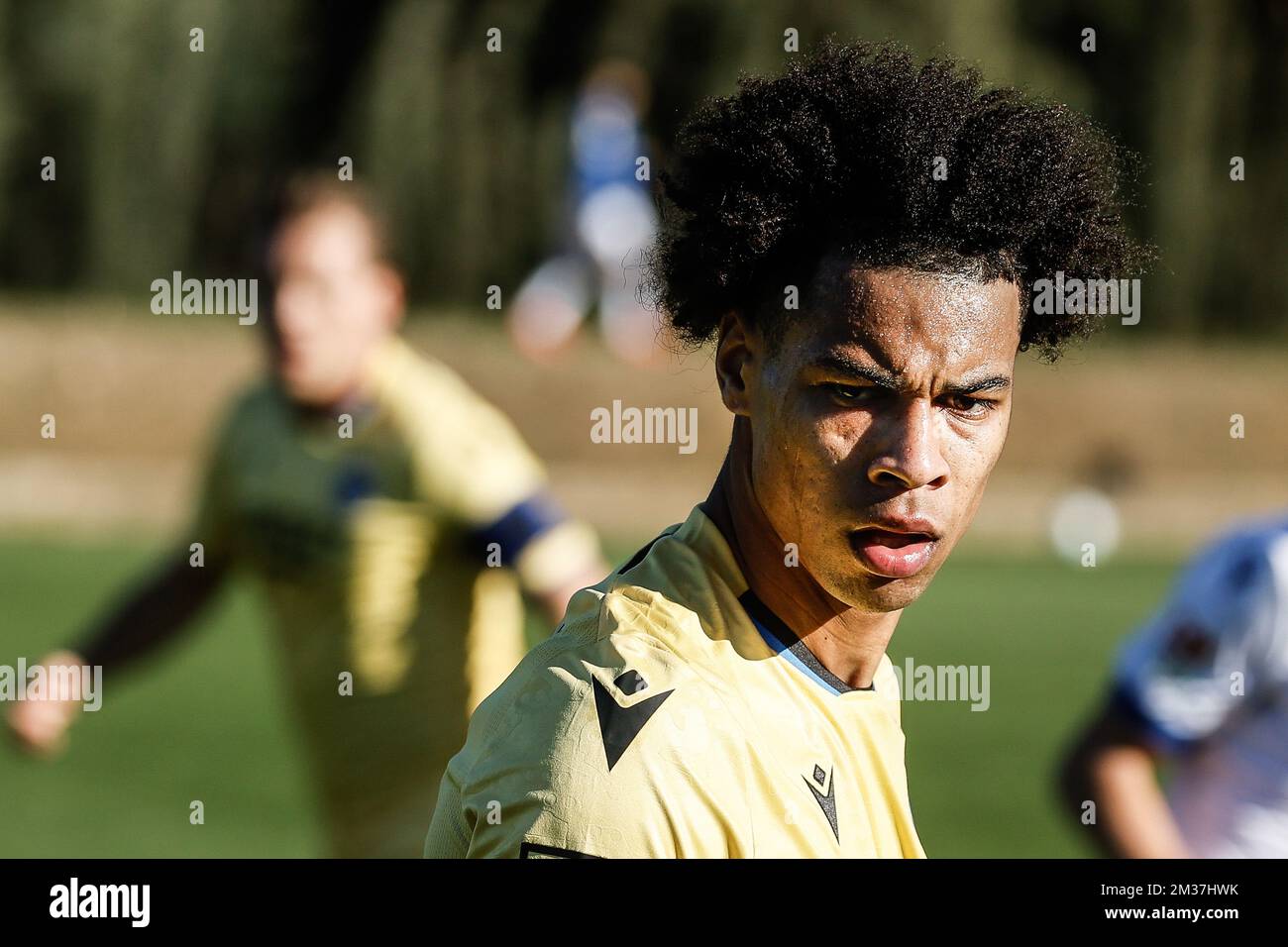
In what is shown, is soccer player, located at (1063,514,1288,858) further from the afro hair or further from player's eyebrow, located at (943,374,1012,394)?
player's eyebrow, located at (943,374,1012,394)

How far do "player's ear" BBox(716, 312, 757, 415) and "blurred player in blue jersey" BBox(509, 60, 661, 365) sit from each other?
15.7 meters

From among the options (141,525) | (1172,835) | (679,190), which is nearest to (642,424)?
(141,525)

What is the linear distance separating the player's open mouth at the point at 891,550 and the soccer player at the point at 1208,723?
80.4 inches

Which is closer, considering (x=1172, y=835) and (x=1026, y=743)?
(x=1172, y=835)

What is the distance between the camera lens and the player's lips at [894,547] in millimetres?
2832

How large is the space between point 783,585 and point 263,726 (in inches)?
340

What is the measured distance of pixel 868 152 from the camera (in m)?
2.90

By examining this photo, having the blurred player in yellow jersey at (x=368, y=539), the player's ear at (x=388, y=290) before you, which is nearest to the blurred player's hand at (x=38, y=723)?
the blurred player in yellow jersey at (x=368, y=539)

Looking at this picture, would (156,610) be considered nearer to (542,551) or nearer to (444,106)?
(542,551)

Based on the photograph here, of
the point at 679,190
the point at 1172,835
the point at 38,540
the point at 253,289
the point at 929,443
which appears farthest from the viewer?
the point at 38,540

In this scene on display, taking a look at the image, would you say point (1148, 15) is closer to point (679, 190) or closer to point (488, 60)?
point (488, 60)

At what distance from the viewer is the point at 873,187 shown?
2.86 m

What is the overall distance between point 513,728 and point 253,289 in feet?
12.4

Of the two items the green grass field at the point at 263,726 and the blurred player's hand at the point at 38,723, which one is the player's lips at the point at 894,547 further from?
the green grass field at the point at 263,726
